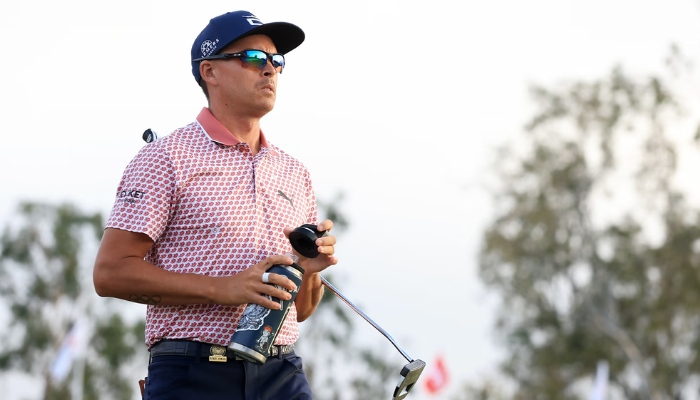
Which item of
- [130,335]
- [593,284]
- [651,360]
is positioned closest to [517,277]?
[593,284]

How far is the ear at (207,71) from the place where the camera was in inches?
193

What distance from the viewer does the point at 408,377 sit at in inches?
187

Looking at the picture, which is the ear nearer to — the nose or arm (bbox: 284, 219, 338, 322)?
the nose

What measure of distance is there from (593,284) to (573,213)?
7.97 ft

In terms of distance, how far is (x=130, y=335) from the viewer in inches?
1761

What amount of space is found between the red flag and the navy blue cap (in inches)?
1281

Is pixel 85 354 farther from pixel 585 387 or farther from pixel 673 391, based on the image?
pixel 673 391

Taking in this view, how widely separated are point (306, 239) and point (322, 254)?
24 centimetres

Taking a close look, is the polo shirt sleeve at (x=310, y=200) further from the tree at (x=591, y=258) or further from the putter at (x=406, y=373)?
the tree at (x=591, y=258)

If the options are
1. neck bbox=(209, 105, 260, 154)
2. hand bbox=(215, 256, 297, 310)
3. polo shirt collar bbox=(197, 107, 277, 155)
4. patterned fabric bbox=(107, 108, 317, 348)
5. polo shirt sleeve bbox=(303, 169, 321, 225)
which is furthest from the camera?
polo shirt sleeve bbox=(303, 169, 321, 225)

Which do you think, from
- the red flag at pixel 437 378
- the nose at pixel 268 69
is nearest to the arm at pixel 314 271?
the nose at pixel 268 69

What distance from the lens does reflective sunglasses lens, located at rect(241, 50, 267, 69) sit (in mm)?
4785

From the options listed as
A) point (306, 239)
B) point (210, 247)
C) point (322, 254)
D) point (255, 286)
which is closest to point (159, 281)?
point (210, 247)

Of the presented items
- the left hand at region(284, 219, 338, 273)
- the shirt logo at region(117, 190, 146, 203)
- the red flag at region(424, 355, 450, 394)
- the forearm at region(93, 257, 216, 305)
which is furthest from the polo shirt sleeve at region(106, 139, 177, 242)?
the red flag at region(424, 355, 450, 394)
